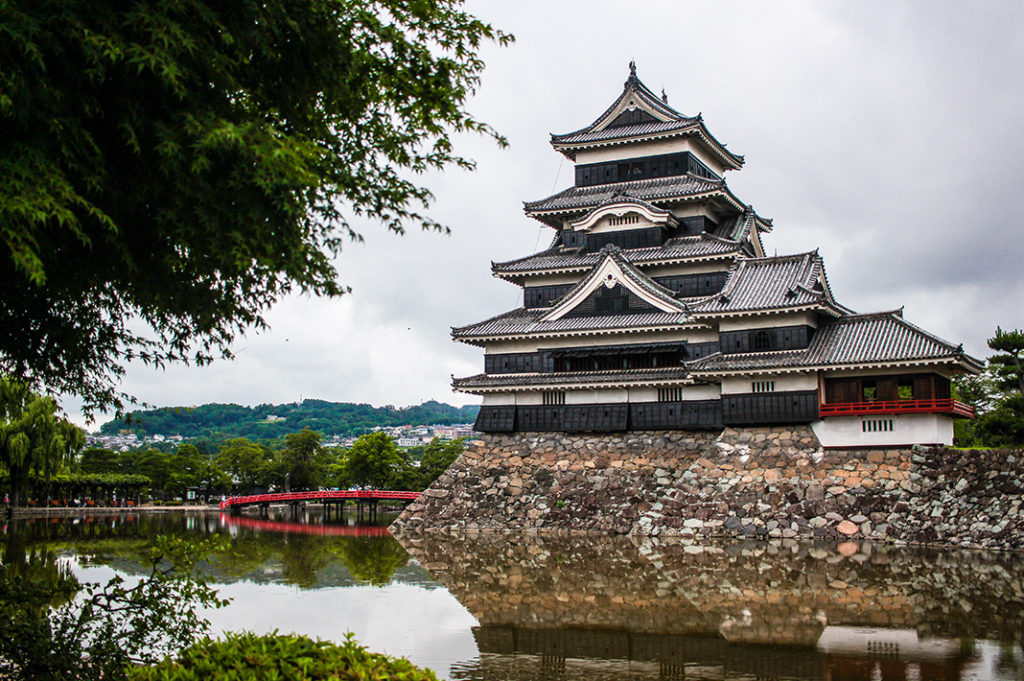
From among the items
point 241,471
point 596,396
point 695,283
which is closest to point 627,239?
point 695,283

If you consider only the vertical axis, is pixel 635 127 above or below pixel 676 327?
above

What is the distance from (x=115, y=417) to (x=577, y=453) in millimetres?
25871

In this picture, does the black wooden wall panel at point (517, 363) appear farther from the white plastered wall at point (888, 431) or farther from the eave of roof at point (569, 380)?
the white plastered wall at point (888, 431)

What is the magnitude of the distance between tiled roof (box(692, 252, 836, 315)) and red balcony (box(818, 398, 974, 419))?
359cm

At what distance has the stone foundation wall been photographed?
1024 inches

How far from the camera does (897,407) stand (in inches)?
1118

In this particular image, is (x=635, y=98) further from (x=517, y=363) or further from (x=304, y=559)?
(x=304, y=559)

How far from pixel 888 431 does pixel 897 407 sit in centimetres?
99

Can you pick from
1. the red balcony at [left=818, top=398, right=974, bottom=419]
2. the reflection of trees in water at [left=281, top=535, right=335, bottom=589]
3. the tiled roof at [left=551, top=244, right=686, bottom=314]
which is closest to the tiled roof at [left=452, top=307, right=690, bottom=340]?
the tiled roof at [left=551, top=244, right=686, bottom=314]

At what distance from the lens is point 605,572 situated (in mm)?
20656

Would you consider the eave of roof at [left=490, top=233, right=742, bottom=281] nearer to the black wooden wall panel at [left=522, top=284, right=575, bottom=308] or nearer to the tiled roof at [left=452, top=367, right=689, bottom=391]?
the black wooden wall panel at [left=522, top=284, right=575, bottom=308]

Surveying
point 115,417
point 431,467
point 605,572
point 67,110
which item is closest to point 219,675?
point 115,417

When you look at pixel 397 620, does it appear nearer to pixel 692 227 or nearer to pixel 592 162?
pixel 692 227

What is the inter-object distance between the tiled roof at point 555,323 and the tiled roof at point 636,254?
1942 mm
